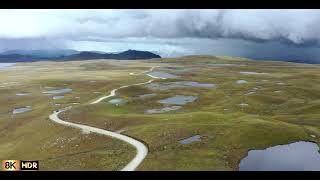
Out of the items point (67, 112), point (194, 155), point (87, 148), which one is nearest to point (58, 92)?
point (67, 112)

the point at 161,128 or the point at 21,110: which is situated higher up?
the point at 161,128

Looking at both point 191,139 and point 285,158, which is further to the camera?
point 191,139

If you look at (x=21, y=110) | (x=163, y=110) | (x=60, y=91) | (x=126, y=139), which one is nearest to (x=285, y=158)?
(x=126, y=139)

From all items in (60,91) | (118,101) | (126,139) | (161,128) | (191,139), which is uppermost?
(161,128)

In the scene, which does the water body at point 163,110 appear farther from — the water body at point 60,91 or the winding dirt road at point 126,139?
the water body at point 60,91

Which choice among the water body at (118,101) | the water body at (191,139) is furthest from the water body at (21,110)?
the water body at (191,139)

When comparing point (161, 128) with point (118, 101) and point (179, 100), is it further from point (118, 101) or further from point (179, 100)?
point (179, 100)
